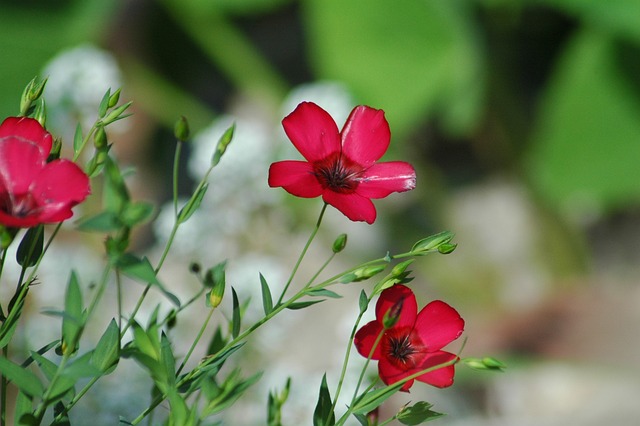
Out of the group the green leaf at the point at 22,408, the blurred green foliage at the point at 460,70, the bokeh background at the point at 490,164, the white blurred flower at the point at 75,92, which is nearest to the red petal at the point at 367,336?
the green leaf at the point at 22,408

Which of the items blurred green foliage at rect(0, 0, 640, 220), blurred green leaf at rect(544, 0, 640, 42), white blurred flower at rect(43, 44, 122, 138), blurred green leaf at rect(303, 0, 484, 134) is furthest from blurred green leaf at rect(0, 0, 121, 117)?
blurred green leaf at rect(544, 0, 640, 42)

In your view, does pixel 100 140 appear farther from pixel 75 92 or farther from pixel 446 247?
pixel 75 92

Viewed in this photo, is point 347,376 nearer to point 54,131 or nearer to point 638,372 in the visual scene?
point 54,131

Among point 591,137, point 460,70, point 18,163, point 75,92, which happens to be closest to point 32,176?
point 18,163

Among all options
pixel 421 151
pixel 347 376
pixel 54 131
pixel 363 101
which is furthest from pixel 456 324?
pixel 421 151

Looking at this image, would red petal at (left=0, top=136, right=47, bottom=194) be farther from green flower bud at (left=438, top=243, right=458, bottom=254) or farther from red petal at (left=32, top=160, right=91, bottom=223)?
green flower bud at (left=438, top=243, right=458, bottom=254)

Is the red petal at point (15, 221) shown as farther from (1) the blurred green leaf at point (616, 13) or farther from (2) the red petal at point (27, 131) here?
(1) the blurred green leaf at point (616, 13)

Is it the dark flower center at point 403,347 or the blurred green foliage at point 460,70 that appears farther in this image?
the blurred green foliage at point 460,70
